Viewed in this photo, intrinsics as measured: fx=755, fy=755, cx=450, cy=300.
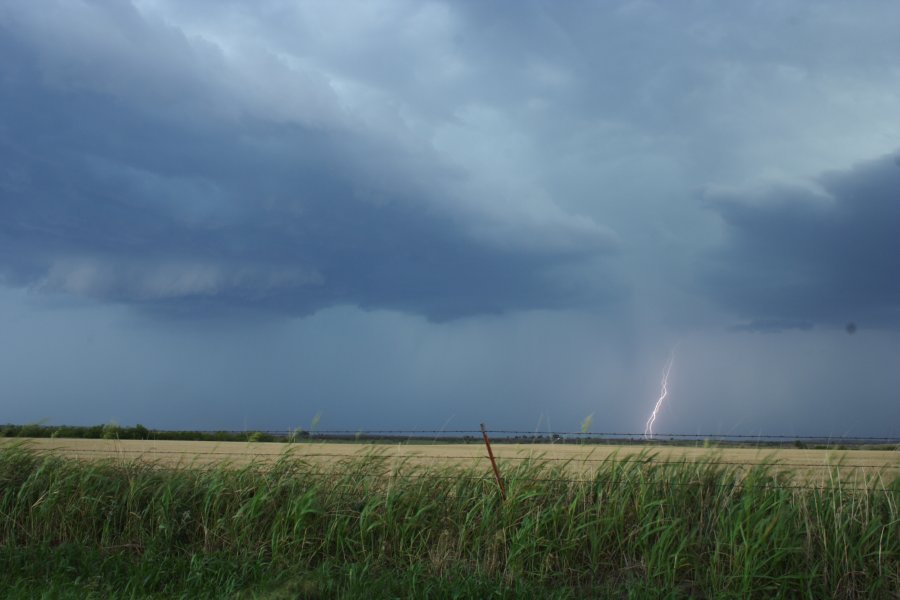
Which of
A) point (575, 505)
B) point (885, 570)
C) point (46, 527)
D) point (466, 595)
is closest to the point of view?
point (466, 595)

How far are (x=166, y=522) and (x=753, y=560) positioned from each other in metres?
6.47

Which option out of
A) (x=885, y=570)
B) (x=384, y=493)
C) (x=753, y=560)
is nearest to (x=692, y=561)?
(x=753, y=560)

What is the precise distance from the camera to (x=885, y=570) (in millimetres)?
7395

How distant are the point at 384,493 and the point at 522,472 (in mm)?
1627

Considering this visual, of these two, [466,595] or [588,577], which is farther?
[588,577]

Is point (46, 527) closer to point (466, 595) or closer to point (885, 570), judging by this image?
point (466, 595)

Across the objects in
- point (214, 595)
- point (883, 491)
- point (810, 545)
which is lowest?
point (214, 595)

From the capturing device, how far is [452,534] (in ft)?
27.1

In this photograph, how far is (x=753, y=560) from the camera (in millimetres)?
7207

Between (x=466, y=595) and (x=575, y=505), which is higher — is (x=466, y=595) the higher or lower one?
the lower one

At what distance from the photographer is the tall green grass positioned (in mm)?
7344

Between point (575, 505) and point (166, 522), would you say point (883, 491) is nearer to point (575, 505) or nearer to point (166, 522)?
point (575, 505)

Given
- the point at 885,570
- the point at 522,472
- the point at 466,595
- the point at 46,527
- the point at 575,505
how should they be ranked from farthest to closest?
the point at 46,527
the point at 522,472
the point at 575,505
the point at 885,570
the point at 466,595

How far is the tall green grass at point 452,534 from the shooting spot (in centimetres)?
734
